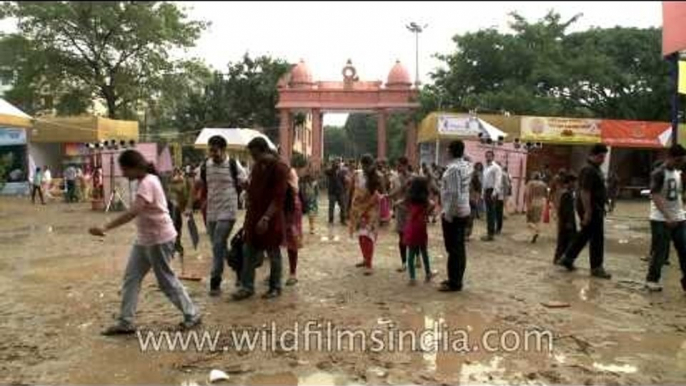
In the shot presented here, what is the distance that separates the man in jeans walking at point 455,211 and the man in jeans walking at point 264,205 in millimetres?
1718

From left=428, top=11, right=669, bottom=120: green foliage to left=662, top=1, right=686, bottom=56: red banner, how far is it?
2011 cm

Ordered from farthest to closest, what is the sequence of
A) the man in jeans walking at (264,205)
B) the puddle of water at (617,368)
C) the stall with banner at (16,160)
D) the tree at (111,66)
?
1. the stall with banner at (16,160)
2. the tree at (111,66)
3. the man in jeans walking at (264,205)
4. the puddle of water at (617,368)


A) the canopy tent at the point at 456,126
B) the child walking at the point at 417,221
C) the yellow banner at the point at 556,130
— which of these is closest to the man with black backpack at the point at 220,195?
the child walking at the point at 417,221

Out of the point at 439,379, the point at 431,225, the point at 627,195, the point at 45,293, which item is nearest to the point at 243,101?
the point at 627,195

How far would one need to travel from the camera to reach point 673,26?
10.3m

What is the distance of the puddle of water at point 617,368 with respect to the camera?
4828 mm

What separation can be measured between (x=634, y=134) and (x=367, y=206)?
2384 cm

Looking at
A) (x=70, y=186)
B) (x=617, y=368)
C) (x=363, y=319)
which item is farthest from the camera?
(x=70, y=186)

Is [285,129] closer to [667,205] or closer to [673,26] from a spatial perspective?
[673,26]

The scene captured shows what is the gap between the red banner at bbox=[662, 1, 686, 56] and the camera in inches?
389

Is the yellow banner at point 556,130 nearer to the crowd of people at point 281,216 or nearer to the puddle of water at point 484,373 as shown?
the crowd of people at point 281,216

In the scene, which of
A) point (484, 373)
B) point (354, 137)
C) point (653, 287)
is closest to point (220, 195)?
point (484, 373)

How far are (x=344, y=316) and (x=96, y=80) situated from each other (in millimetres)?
25590

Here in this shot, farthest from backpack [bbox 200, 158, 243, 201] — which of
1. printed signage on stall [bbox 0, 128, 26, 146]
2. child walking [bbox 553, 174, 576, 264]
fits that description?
printed signage on stall [bbox 0, 128, 26, 146]
